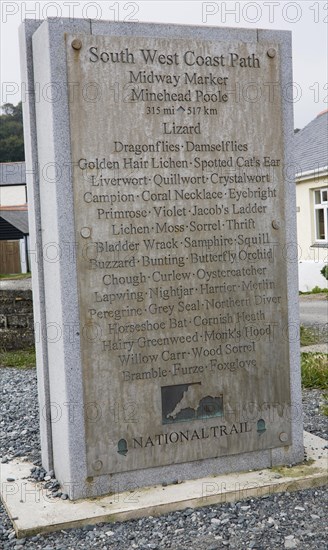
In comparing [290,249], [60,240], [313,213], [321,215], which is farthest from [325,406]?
[321,215]

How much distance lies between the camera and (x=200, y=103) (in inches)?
178

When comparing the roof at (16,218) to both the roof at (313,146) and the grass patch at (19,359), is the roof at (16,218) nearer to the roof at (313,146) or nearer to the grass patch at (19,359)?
the roof at (313,146)

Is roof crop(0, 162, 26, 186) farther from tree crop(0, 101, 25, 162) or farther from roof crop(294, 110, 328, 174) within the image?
roof crop(294, 110, 328, 174)

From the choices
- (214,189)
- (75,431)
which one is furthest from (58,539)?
(214,189)

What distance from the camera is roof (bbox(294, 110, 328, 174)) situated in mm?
21919

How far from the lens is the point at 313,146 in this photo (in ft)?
79.4

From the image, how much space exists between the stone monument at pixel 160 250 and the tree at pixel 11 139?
187ft

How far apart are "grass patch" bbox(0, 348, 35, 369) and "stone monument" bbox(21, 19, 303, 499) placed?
5158 mm

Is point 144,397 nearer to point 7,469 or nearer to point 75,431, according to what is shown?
point 75,431

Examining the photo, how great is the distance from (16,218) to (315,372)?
126 feet

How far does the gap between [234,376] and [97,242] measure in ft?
4.38

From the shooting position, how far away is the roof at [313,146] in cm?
2192

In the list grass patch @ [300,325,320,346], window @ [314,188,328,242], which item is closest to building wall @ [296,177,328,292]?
window @ [314,188,328,242]

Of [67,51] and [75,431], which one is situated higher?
[67,51]
